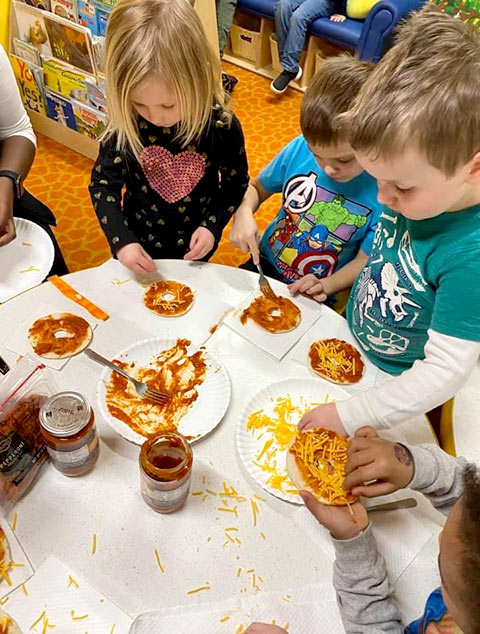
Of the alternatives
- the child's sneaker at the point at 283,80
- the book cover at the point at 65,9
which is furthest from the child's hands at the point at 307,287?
the child's sneaker at the point at 283,80

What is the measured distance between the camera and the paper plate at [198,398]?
3.19 ft

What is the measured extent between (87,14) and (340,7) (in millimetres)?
1931

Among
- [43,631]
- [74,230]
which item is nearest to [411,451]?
[43,631]

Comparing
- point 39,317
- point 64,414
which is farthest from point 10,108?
point 64,414

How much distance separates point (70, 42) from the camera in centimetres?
241

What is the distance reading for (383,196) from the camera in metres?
0.89

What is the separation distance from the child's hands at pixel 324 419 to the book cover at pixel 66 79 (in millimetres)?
2162

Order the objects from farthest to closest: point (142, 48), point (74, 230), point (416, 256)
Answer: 1. point (74, 230)
2. point (142, 48)
3. point (416, 256)

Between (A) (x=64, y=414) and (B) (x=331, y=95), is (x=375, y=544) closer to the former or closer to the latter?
(A) (x=64, y=414)

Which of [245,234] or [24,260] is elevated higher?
[245,234]

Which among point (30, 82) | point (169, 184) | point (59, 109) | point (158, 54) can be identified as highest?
point (158, 54)

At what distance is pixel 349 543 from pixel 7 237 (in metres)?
1.15

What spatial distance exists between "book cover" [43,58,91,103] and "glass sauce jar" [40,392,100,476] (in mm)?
2093

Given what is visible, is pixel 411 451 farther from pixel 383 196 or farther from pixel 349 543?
pixel 383 196
